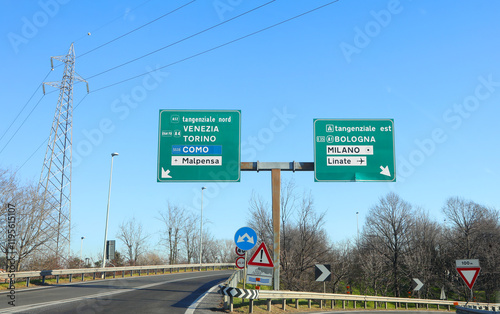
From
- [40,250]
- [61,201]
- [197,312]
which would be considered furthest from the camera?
[61,201]

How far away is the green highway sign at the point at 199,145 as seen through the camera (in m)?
17.4

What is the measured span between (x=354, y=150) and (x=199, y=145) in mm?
6284

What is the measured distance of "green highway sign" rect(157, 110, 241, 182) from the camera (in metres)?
17.4

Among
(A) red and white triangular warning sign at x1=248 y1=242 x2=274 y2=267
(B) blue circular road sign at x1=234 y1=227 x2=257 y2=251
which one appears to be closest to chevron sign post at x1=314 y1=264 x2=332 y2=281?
(A) red and white triangular warning sign at x1=248 y1=242 x2=274 y2=267

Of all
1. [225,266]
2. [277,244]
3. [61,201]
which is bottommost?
[225,266]

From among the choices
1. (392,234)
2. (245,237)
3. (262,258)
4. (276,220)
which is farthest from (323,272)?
(392,234)

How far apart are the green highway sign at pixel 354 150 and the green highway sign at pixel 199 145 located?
11.1 ft

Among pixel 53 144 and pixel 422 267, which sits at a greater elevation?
pixel 53 144

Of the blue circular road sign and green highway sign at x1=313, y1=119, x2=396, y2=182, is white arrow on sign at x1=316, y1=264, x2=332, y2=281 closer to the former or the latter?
green highway sign at x1=313, y1=119, x2=396, y2=182

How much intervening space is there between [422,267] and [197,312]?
4962cm

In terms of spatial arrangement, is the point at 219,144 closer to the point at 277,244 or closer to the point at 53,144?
the point at 277,244

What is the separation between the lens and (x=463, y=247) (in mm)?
59438

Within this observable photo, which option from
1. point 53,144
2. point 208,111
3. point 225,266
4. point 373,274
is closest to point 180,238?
point 225,266

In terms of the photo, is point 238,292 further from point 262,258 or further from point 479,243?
point 479,243
